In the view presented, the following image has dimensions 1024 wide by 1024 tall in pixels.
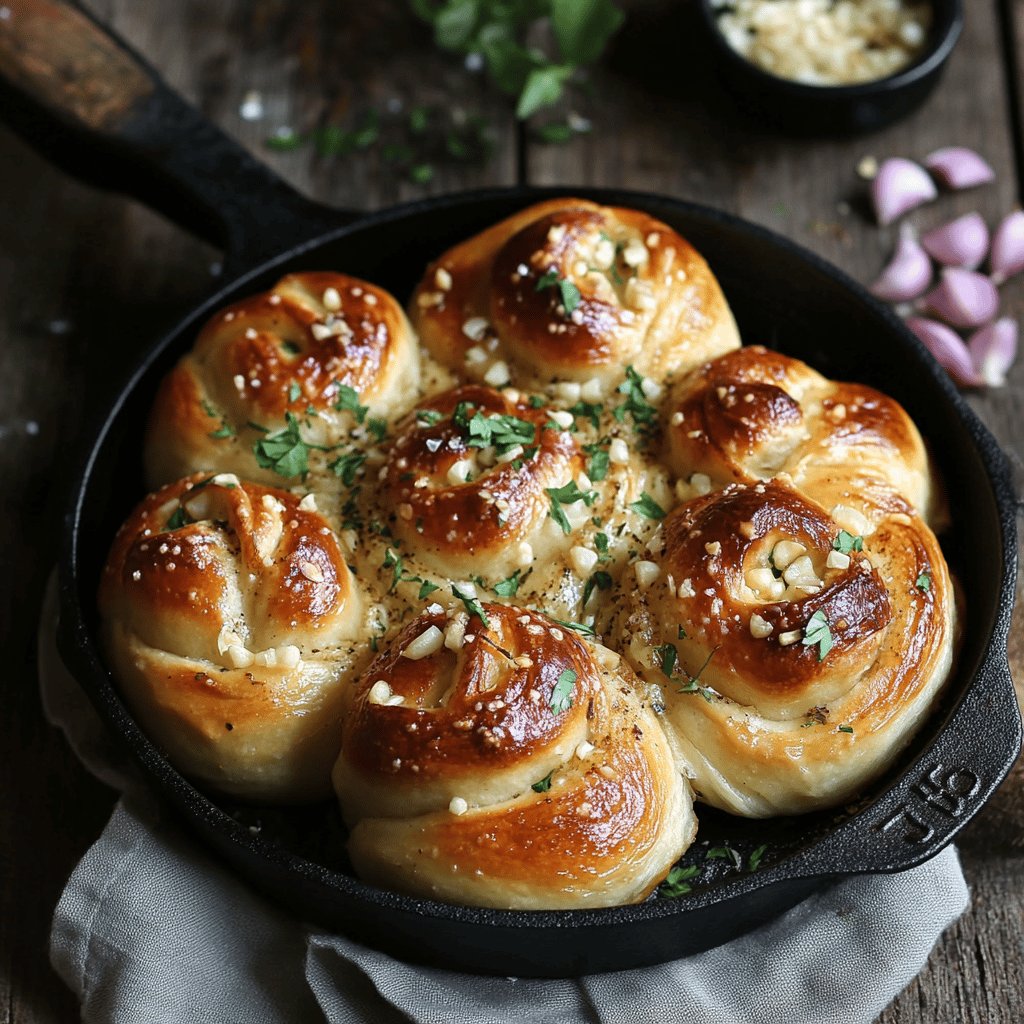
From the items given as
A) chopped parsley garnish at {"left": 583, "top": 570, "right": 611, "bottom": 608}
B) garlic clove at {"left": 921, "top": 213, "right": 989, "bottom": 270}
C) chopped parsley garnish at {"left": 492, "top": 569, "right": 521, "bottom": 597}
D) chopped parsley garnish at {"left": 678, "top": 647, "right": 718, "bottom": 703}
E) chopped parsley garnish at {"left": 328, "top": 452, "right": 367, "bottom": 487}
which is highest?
chopped parsley garnish at {"left": 328, "top": 452, "right": 367, "bottom": 487}

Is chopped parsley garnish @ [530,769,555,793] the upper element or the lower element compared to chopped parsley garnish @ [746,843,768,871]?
upper

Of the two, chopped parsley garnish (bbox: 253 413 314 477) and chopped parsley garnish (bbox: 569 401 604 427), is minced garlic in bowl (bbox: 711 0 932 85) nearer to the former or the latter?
chopped parsley garnish (bbox: 569 401 604 427)

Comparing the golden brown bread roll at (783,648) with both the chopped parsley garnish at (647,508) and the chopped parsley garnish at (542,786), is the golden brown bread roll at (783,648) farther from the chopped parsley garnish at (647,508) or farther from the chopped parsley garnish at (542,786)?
the chopped parsley garnish at (542,786)

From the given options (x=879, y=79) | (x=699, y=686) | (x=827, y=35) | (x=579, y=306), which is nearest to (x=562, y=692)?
(x=699, y=686)

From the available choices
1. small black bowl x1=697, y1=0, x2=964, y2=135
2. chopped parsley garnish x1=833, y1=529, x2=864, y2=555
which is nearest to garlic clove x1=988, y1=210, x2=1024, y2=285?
small black bowl x1=697, y1=0, x2=964, y2=135

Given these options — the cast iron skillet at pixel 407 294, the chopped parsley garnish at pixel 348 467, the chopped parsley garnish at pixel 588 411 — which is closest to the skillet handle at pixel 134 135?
the cast iron skillet at pixel 407 294

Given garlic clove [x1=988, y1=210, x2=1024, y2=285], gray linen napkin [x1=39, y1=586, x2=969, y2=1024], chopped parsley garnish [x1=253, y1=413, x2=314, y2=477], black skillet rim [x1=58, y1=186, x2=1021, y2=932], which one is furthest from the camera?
garlic clove [x1=988, y1=210, x2=1024, y2=285]
